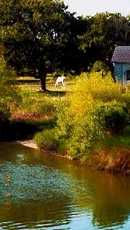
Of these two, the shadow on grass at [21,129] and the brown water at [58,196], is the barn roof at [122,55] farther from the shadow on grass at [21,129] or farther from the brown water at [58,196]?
the brown water at [58,196]

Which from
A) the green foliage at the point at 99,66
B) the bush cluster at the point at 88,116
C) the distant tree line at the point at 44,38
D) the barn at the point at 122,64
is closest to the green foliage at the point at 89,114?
the bush cluster at the point at 88,116

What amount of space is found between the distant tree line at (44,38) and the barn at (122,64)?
616 centimetres

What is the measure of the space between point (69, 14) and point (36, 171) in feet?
148

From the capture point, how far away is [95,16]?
310 ft

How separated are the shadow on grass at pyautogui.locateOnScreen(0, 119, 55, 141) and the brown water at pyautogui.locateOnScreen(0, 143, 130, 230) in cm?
779

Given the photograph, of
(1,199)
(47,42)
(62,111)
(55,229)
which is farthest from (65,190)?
(47,42)

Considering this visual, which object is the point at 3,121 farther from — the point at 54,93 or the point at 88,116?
the point at 54,93

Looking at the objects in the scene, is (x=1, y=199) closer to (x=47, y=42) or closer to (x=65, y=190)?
(x=65, y=190)

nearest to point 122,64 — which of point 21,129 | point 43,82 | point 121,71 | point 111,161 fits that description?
point 121,71

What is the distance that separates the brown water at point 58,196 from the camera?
34.2 meters

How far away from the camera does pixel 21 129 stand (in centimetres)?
5881

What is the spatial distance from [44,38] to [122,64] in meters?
10.9

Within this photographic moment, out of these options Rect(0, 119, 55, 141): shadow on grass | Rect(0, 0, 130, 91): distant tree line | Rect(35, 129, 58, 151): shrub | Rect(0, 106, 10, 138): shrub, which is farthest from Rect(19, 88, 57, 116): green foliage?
Rect(0, 0, 130, 91): distant tree line

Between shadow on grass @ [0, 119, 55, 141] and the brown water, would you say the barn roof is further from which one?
the brown water
